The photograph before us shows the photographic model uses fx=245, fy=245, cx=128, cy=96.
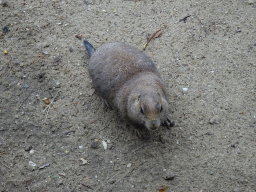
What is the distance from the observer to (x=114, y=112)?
3754 mm

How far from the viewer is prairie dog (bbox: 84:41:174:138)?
2816 mm

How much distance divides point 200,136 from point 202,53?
5.33 feet

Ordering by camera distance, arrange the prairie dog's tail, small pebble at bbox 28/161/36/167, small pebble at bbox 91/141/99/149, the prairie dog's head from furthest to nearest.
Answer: the prairie dog's tail
small pebble at bbox 91/141/99/149
small pebble at bbox 28/161/36/167
the prairie dog's head

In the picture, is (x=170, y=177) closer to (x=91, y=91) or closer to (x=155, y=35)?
(x=91, y=91)

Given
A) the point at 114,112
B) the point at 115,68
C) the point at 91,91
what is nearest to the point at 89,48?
the point at 91,91

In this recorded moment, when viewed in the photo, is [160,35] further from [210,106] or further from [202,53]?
[210,106]

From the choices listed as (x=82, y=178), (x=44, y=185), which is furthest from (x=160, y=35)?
(x=44, y=185)

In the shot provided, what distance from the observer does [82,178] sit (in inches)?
122

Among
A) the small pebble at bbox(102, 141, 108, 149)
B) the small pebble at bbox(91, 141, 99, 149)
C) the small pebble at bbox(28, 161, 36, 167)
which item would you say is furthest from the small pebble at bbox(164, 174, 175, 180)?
the small pebble at bbox(28, 161, 36, 167)

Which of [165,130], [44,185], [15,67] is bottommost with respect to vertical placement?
[44,185]

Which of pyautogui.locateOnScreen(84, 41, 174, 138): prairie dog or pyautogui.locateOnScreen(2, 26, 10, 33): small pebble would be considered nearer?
pyautogui.locateOnScreen(84, 41, 174, 138): prairie dog

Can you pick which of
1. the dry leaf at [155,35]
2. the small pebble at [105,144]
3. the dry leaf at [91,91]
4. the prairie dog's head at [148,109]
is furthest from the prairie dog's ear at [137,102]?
the dry leaf at [155,35]

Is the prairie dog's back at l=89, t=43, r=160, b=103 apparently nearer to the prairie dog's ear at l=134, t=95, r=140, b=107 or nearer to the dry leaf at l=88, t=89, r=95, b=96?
the dry leaf at l=88, t=89, r=95, b=96

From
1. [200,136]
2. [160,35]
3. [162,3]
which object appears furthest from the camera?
[162,3]
